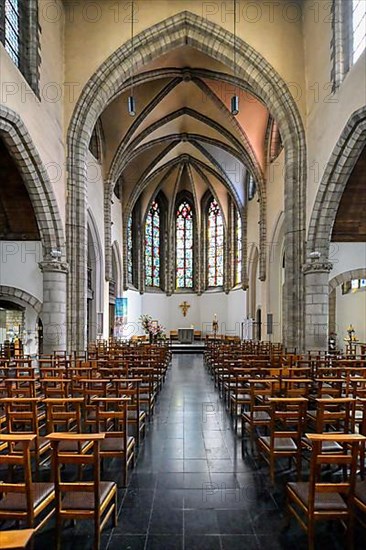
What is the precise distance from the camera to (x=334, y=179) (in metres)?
11.7

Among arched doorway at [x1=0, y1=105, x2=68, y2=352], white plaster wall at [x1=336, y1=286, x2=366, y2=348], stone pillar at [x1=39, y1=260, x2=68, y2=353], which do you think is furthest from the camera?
white plaster wall at [x1=336, y1=286, x2=366, y2=348]

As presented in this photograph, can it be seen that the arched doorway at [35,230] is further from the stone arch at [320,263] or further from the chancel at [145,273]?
the stone arch at [320,263]

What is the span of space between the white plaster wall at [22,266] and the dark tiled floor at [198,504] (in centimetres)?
838

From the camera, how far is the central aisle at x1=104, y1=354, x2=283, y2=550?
3523mm

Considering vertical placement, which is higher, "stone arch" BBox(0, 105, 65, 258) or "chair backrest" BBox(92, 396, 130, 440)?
"stone arch" BBox(0, 105, 65, 258)

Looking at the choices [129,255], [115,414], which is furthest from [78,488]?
[129,255]

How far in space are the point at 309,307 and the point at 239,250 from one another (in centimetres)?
1428

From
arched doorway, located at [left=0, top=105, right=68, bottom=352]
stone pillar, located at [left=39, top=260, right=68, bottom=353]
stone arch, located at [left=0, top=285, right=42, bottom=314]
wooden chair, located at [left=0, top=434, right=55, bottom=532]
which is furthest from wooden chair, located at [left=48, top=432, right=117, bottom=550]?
stone arch, located at [left=0, top=285, right=42, bottom=314]

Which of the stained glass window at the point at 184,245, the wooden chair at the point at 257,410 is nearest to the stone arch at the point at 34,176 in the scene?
the wooden chair at the point at 257,410

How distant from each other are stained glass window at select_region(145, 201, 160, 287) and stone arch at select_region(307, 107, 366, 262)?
1727 centimetres

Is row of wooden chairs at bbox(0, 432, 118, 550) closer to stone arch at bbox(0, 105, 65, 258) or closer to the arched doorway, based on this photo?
stone arch at bbox(0, 105, 65, 258)

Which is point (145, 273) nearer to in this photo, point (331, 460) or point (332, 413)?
point (332, 413)

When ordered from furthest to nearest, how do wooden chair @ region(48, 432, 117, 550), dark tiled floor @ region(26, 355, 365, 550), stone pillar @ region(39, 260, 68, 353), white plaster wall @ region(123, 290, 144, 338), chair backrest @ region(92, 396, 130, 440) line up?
white plaster wall @ region(123, 290, 144, 338) < stone pillar @ region(39, 260, 68, 353) < chair backrest @ region(92, 396, 130, 440) < dark tiled floor @ region(26, 355, 365, 550) < wooden chair @ region(48, 432, 117, 550)

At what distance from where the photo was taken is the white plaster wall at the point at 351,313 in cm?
1873
